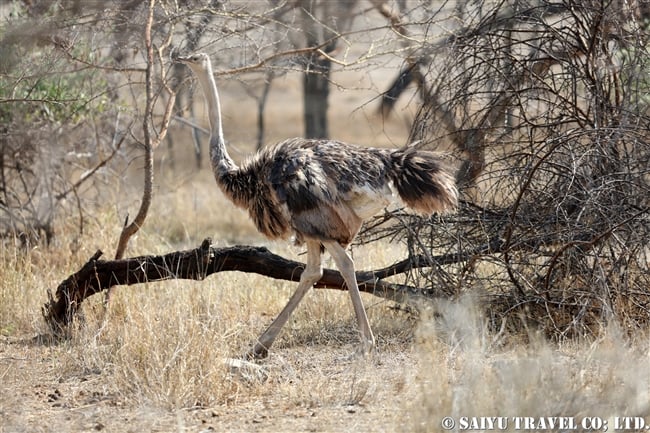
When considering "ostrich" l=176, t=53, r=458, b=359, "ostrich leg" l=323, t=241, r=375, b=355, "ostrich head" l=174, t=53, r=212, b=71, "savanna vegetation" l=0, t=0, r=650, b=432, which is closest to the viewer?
"savanna vegetation" l=0, t=0, r=650, b=432

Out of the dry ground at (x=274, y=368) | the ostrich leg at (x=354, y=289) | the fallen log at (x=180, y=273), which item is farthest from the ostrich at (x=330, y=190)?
the dry ground at (x=274, y=368)

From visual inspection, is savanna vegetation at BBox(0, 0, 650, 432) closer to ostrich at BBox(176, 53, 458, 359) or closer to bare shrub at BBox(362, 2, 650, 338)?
bare shrub at BBox(362, 2, 650, 338)

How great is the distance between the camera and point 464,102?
689 cm

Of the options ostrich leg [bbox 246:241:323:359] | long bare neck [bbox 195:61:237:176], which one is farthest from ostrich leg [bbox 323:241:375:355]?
long bare neck [bbox 195:61:237:176]

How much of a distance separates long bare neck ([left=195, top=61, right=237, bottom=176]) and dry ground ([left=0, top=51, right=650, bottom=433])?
0.88 meters

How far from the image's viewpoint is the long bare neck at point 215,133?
6.46 m

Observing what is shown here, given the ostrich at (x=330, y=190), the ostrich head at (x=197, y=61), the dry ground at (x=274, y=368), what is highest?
the ostrich head at (x=197, y=61)

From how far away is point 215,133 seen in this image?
657 cm

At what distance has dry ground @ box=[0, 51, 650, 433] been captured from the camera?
4.50 metres

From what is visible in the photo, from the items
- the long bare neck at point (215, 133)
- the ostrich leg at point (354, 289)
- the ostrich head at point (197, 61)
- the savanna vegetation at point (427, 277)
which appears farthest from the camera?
the ostrich head at point (197, 61)

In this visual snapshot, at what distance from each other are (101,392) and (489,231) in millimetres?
2708

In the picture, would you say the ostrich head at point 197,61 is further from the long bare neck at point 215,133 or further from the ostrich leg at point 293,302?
the ostrich leg at point 293,302

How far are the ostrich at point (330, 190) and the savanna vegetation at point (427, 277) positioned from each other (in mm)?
437

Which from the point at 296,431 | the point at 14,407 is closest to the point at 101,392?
the point at 14,407
